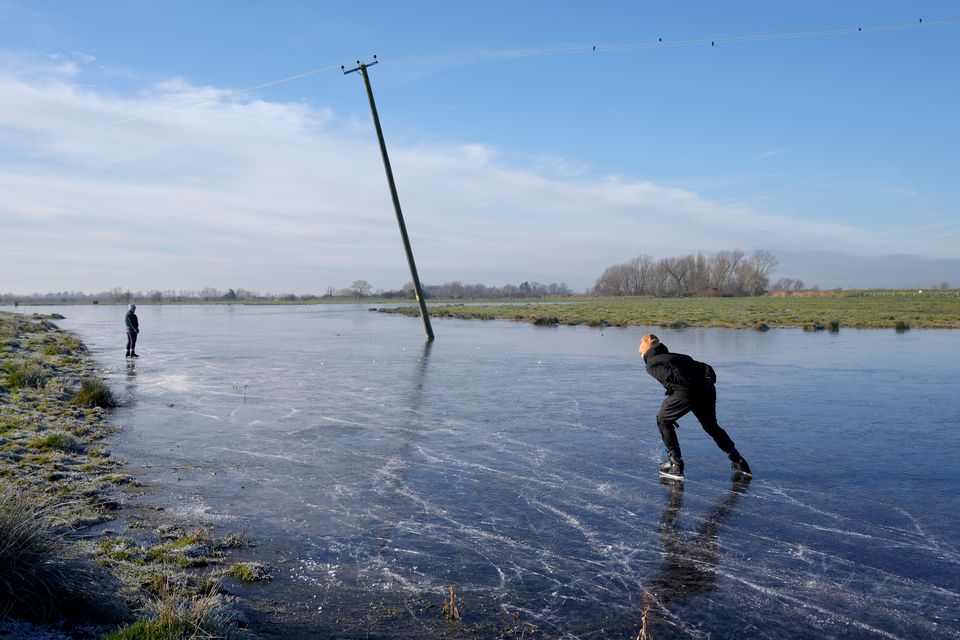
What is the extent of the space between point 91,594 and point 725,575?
14.5 ft

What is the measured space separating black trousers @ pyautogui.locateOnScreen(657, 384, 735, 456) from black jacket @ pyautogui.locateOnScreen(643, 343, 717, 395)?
0.05 m

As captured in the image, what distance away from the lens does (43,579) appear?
4.17m

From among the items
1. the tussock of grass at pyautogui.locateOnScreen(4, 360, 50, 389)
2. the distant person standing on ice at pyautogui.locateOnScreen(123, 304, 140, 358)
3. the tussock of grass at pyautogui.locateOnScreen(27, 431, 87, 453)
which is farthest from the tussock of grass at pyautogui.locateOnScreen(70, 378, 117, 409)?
the distant person standing on ice at pyautogui.locateOnScreen(123, 304, 140, 358)

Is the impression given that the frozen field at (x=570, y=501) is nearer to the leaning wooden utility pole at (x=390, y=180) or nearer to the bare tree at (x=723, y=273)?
the leaning wooden utility pole at (x=390, y=180)

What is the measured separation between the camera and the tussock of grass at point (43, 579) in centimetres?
403

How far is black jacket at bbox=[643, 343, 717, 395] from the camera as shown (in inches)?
323

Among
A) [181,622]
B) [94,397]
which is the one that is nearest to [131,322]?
[94,397]

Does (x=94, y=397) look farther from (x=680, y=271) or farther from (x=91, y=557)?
(x=680, y=271)

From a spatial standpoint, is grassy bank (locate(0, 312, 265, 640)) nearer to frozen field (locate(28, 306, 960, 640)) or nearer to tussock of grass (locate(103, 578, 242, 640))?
tussock of grass (locate(103, 578, 242, 640))

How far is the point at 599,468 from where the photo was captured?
8.70 m

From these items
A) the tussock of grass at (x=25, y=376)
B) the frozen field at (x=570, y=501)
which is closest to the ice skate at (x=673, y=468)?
the frozen field at (x=570, y=501)

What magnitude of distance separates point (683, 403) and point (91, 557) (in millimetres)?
6055

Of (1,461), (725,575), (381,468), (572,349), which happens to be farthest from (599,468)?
(572,349)

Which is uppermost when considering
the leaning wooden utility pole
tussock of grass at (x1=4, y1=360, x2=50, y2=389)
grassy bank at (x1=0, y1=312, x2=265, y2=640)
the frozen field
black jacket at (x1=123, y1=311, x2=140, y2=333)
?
the leaning wooden utility pole
